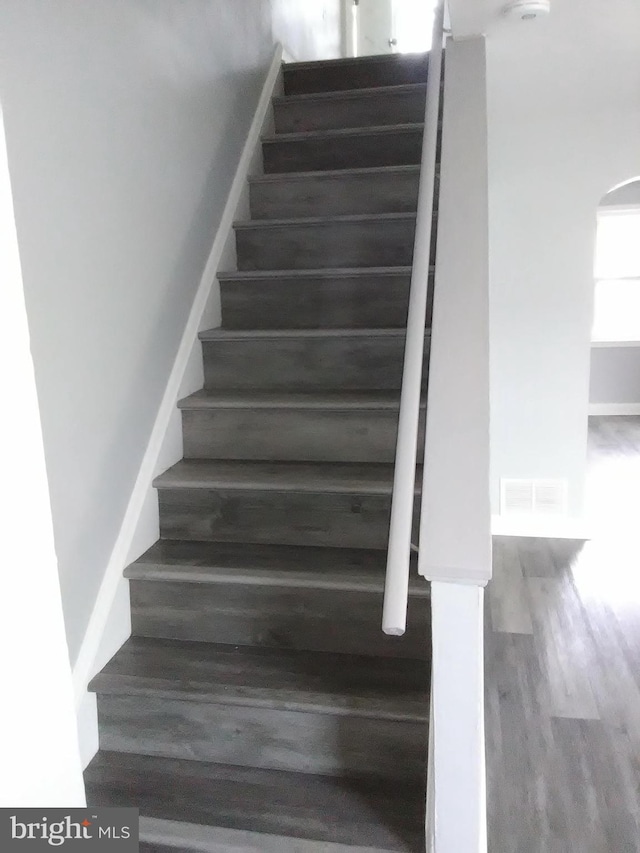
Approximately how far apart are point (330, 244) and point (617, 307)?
14.4 ft

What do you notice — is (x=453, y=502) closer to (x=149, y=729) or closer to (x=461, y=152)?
(x=149, y=729)

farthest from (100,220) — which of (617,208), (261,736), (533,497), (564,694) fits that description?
(617,208)

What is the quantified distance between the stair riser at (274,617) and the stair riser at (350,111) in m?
2.22

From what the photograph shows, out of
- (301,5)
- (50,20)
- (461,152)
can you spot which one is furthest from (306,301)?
(301,5)

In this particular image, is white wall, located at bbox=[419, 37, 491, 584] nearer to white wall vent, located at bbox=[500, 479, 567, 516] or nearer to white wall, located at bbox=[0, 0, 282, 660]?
white wall, located at bbox=[0, 0, 282, 660]

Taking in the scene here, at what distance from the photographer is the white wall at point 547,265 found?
349 cm

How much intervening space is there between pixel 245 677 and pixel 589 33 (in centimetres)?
240

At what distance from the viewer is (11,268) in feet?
2.73

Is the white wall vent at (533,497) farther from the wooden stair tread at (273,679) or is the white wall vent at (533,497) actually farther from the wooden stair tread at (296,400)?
the wooden stair tread at (273,679)

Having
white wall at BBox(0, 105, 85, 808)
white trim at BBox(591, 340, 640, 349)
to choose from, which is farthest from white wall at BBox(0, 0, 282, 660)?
white trim at BBox(591, 340, 640, 349)

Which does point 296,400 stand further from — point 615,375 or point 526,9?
point 615,375

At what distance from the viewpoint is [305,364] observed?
2400 mm

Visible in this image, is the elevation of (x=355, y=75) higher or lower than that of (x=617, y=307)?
higher

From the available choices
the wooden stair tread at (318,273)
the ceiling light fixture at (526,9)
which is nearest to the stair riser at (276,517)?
the wooden stair tread at (318,273)
